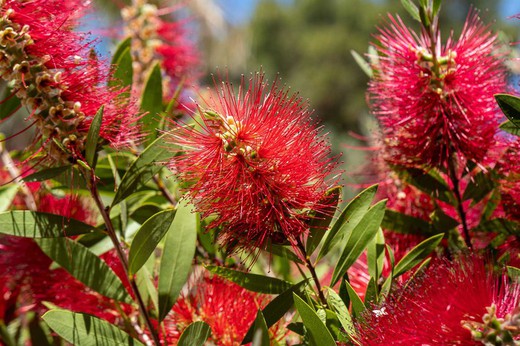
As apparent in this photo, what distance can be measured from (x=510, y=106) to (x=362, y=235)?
200mm

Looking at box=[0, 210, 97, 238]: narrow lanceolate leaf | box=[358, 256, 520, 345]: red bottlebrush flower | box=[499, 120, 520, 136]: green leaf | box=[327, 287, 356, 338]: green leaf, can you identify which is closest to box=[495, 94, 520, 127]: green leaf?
box=[499, 120, 520, 136]: green leaf

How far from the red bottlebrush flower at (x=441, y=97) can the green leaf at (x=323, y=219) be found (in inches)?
Result: 5.8

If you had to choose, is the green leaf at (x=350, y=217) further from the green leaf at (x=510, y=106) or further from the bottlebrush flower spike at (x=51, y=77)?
the bottlebrush flower spike at (x=51, y=77)

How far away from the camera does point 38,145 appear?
2.51 feet

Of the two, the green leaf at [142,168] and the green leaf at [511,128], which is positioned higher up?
the green leaf at [142,168]

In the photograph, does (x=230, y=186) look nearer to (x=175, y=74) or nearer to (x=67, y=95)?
(x=67, y=95)

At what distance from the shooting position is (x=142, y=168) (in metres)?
0.69

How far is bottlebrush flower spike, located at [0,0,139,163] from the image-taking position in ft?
2.13

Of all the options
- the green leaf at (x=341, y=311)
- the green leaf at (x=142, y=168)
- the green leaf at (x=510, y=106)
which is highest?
the green leaf at (x=142, y=168)

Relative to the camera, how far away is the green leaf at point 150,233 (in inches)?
24.8

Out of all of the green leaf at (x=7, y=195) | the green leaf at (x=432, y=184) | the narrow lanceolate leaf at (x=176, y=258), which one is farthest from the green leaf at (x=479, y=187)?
the green leaf at (x=7, y=195)

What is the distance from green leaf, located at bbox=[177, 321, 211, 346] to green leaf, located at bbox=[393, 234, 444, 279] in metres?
0.23

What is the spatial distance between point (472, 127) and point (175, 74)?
85 centimetres

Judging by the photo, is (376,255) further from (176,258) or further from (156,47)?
(156,47)
